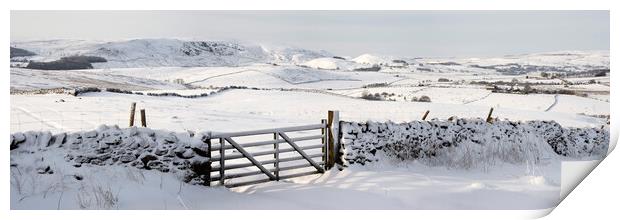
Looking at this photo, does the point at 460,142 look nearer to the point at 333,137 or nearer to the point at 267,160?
the point at 333,137

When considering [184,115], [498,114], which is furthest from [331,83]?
[184,115]

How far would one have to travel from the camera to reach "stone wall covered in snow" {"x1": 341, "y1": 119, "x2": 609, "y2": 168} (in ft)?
38.0

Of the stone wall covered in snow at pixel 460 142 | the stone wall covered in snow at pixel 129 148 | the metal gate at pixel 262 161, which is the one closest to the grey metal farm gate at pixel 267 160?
the metal gate at pixel 262 161

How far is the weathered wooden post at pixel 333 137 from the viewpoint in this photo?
11430mm

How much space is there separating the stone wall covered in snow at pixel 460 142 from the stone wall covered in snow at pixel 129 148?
3.45m

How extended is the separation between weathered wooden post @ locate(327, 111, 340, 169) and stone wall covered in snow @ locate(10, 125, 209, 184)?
2.98 m

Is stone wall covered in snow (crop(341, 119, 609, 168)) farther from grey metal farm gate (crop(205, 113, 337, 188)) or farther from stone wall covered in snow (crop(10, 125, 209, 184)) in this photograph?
stone wall covered in snow (crop(10, 125, 209, 184))

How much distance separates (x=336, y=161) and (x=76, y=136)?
210 inches

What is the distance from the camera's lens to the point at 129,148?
9164mm

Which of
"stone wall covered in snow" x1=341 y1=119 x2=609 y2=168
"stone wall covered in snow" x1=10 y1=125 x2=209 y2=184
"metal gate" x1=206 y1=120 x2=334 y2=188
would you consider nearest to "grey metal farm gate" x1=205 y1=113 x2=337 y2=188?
"metal gate" x1=206 y1=120 x2=334 y2=188

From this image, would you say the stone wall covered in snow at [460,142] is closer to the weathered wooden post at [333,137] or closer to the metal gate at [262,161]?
the weathered wooden post at [333,137]

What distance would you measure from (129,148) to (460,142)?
794 centimetres

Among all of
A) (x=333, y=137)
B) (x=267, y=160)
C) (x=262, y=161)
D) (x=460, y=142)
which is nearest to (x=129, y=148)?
(x=262, y=161)

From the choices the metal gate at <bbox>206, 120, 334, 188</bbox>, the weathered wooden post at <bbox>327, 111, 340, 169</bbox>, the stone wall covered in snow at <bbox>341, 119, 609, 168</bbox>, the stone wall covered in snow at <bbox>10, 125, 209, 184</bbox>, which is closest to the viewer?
the stone wall covered in snow at <bbox>10, 125, 209, 184</bbox>
